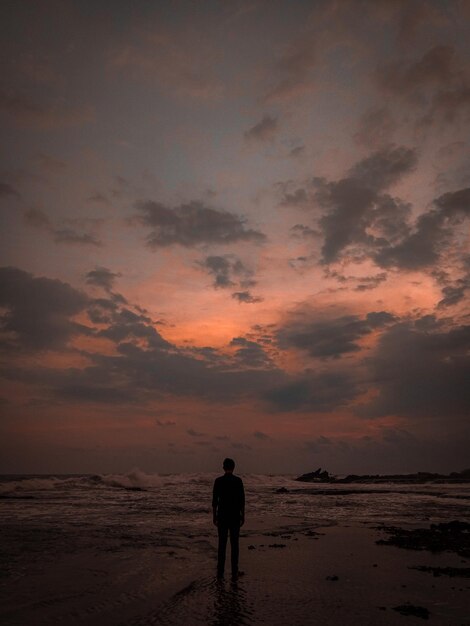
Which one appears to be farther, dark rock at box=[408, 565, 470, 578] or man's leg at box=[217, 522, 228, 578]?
dark rock at box=[408, 565, 470, 578]

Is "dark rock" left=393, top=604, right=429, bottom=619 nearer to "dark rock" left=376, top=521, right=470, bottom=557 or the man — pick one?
the man

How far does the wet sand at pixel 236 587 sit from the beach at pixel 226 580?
0.07 feet

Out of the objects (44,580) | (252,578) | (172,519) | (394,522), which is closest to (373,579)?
(252,578)

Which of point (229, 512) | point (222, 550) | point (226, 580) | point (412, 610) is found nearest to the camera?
point (412, 610)

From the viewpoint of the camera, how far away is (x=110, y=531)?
59.0ft

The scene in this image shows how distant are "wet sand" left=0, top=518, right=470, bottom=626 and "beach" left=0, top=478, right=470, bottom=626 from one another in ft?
0.07

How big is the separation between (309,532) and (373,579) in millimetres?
8684

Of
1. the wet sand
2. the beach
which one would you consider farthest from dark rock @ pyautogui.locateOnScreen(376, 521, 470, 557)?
the wet sand

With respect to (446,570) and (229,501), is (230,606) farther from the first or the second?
(446,570)

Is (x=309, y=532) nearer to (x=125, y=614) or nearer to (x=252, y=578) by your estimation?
(x=252, y=578)

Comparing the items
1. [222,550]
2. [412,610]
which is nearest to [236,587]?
[222,550]

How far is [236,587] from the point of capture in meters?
9.36

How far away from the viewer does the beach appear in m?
7.57

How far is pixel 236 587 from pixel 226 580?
2.43ft
